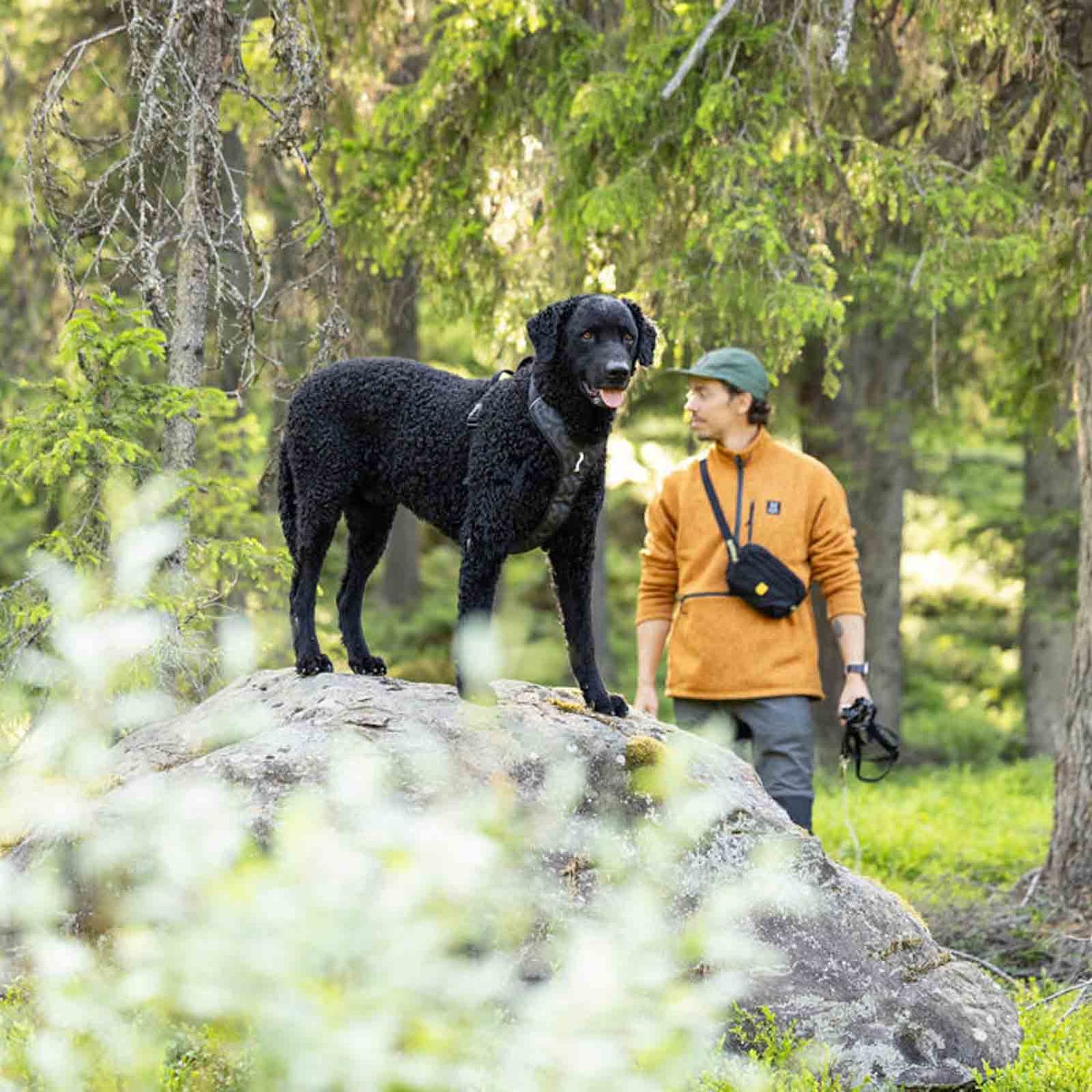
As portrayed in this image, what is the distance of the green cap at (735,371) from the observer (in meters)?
5.21

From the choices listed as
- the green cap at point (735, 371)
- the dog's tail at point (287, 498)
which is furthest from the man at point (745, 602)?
the dog's tail at point (287, 498)

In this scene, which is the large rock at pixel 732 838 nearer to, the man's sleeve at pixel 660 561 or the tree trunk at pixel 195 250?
the man's sleeve at pixel 660 561

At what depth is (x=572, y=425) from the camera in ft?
13.4

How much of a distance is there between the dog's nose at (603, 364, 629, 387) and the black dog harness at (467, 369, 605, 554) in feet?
0.94

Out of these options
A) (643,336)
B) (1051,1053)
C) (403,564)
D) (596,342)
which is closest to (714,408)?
(643,336)

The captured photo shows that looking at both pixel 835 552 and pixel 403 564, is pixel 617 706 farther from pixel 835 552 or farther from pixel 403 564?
pixel 403 564

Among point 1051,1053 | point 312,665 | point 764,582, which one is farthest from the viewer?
point 764,582

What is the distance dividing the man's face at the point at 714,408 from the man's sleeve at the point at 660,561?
0.32 m

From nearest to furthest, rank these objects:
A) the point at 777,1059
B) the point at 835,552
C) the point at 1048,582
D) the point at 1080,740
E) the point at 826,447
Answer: the point at 777,1059 → the point at 835,552 → the point at 1080,740 → the point at 826,447 → the point at 1048,582

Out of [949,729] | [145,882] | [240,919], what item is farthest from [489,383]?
[949,729]

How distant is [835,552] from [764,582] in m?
→ 0.42

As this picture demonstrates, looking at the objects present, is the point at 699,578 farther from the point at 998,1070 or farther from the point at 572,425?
the point at 998,1070

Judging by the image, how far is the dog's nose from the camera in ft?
12.5

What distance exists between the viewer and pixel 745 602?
518 centimetres
